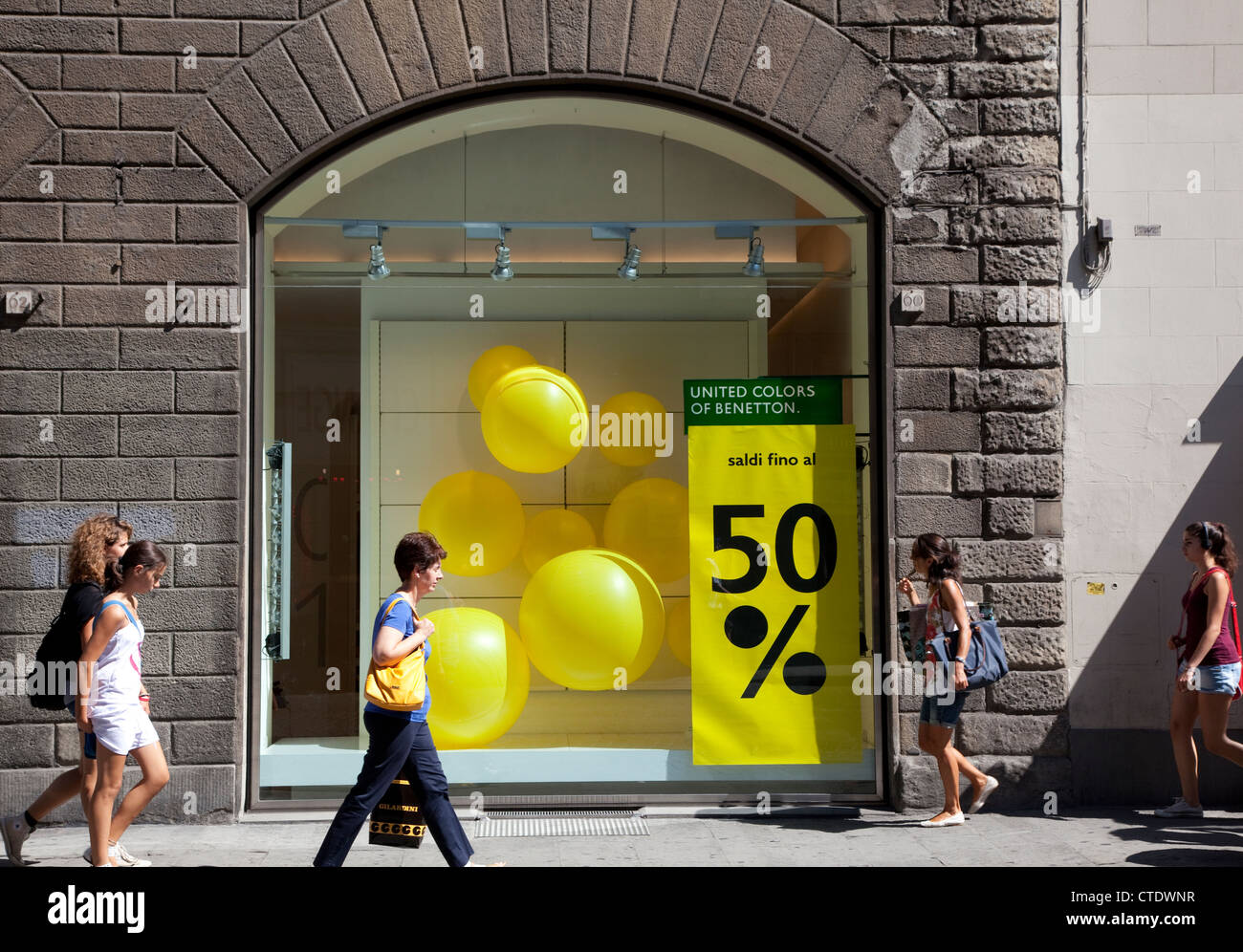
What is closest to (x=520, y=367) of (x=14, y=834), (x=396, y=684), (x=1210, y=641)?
(x=396, y=684)

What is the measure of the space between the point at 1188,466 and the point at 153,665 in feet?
21.2

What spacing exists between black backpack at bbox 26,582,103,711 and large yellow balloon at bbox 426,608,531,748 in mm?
2141

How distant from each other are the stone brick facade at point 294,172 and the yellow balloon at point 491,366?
4.78ft

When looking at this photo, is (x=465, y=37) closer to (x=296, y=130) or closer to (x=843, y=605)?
(x=296, y=130)

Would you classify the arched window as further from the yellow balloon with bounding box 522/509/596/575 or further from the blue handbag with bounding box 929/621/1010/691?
the blue handbag with bounding box 929/621/1010/691

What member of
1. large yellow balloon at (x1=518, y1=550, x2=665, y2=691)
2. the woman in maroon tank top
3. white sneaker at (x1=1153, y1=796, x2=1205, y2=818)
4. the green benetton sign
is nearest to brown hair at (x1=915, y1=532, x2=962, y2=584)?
the green benetton sign

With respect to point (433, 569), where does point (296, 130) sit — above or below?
above

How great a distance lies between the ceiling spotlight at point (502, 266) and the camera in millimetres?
7723

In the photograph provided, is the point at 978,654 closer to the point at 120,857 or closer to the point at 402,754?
the point at 402,754

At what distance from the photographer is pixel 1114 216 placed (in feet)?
24.6
